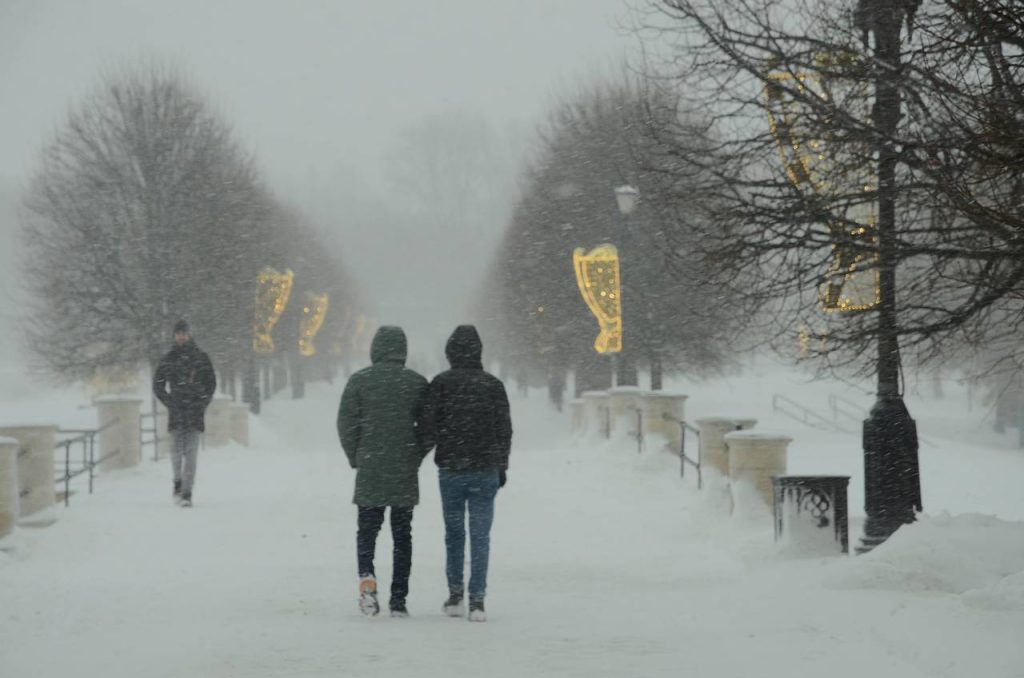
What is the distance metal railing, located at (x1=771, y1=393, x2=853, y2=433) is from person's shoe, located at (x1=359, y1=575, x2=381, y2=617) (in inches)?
1465

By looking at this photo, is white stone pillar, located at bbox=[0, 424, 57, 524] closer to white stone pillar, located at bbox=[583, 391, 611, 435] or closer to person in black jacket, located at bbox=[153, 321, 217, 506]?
person in black jacket, located at bbox=[153, 321, 217, 506]

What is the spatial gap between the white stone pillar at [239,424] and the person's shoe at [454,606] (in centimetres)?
2212

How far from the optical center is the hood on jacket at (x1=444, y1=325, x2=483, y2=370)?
8445mm

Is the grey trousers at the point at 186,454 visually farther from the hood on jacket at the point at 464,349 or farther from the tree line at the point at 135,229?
the tree line at the point at 135,229

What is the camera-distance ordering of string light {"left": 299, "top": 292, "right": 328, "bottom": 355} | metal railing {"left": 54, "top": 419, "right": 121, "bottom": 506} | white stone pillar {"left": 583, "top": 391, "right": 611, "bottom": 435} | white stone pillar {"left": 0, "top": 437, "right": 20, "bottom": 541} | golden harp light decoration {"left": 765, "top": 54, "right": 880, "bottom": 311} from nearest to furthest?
golden harp light decoration {"left": 765, "top": 54, "right": 880, "bottom": 311}, white stone pillar {"left": 0, "top": 437, "right": 20, "bottom": 541}, metal railing {"left": 54, "top": 419, "right": 121, "bottom": 506}, white stone pillar {"left": 583, "top": 391, "right": 611, "bottom": 435}, string light {"left": 299, "top": 292, "right": 328, "bottom": 355}

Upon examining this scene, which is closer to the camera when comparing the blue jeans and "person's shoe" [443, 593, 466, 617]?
the blue jeans

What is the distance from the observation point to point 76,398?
216 ft

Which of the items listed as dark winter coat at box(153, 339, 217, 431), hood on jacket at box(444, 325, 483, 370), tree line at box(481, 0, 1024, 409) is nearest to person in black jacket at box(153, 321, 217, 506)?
dark winter coat at box(153, 339, 217, 431)

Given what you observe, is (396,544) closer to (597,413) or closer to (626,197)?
(626,197)

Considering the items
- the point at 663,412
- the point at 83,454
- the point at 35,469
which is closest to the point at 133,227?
A: the point at 83,454

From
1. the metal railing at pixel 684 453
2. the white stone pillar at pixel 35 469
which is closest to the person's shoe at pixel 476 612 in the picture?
the white stone pillar at pixel 35 469

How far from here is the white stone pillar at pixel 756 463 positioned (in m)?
12.8

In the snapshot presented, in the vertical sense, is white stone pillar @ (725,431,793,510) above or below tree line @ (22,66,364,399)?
below

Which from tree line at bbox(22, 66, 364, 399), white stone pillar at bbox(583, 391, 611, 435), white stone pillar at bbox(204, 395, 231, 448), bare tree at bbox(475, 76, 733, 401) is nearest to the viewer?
white stone pillar at bbox(204, 395, 231, 448)
